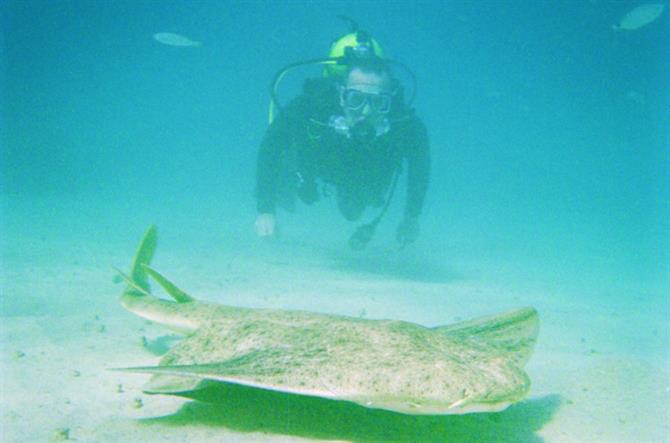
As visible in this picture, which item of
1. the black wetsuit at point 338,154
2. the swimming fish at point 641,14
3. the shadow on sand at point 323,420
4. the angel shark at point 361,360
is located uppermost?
the swimming fish at point 641,14

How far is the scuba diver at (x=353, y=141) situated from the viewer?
308 inches

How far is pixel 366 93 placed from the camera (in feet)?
25.7

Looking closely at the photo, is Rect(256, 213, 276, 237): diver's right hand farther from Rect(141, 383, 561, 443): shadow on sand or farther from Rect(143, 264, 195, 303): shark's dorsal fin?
Rect(141, 383, 561, 443): shadow on sand

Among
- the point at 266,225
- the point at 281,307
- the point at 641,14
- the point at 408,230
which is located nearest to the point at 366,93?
the point at 408,230

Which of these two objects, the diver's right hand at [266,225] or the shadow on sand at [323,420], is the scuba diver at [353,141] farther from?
the shadow on sand at [323,420]

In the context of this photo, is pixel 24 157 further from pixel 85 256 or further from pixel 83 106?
pixel 83 106

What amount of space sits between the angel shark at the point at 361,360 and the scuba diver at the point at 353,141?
16.8 ft

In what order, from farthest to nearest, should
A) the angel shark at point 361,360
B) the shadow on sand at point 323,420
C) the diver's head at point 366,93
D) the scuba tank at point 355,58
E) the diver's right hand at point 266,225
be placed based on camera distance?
the scuba tank at point 355,58, the diver's right hand at point 266,225, the diver's head at point 366,93, the shadow on sand at point 323,420, the angel shark at point 361,360

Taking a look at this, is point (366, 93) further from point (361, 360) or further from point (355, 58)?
point (361, 360)

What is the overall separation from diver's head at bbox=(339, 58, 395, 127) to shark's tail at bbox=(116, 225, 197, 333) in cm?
448

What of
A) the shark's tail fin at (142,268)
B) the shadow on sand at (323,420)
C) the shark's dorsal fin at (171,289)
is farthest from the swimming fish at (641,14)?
the shark's dorsal fin at (171,289)

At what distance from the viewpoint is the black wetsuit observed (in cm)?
795

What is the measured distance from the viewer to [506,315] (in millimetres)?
3043

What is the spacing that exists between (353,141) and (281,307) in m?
3.33
